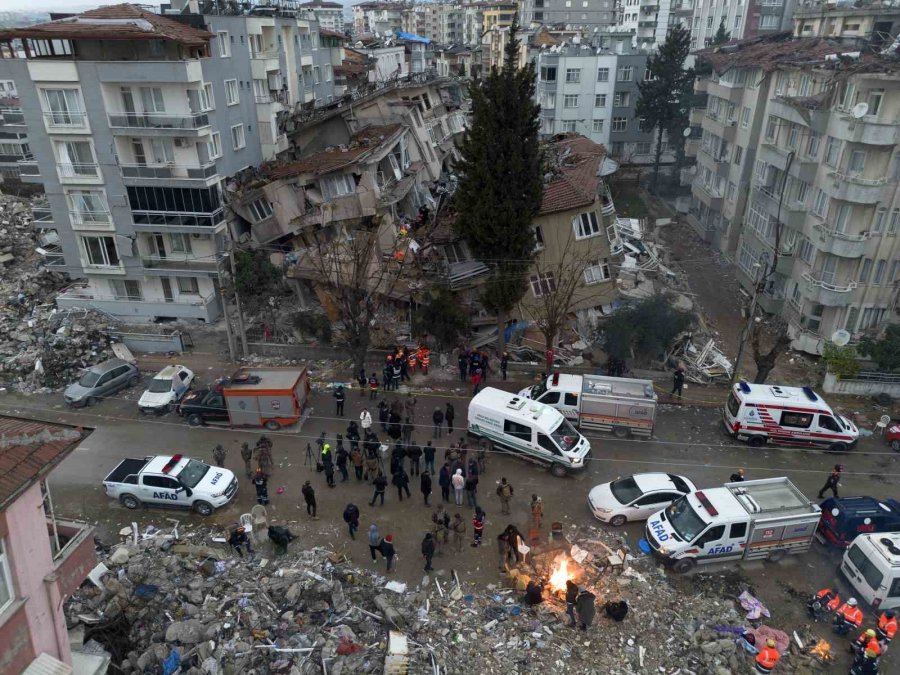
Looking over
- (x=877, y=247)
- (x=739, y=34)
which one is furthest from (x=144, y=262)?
(x=739, y=34)

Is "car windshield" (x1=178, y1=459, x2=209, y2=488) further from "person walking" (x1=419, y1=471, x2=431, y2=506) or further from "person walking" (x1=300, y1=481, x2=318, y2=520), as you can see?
"person walking" (x1=419, y1=471, x2=431, y2=506)

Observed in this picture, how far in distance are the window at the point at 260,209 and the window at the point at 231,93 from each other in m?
5.25

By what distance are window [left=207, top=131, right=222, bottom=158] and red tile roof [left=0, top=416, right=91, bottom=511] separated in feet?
75.2

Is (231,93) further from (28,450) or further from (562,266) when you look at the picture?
(28,450)

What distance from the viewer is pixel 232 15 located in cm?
3519

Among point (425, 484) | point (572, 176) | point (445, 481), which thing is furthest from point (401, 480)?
point (572, 176)

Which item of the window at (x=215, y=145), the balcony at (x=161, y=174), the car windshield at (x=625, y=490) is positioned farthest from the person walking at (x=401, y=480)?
the window at (x=215, y=145)

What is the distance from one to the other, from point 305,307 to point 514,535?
19188 mm

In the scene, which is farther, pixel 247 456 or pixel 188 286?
pixel 188 286

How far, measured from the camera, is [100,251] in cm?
3209

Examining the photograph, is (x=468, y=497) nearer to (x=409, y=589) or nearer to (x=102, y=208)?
(x=409, y=589)

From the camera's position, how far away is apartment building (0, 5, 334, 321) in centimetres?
2838

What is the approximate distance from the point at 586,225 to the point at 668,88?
98.7 feet

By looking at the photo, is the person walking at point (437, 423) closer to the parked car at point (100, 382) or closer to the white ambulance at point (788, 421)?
the white ambulance at point (788, 421)
